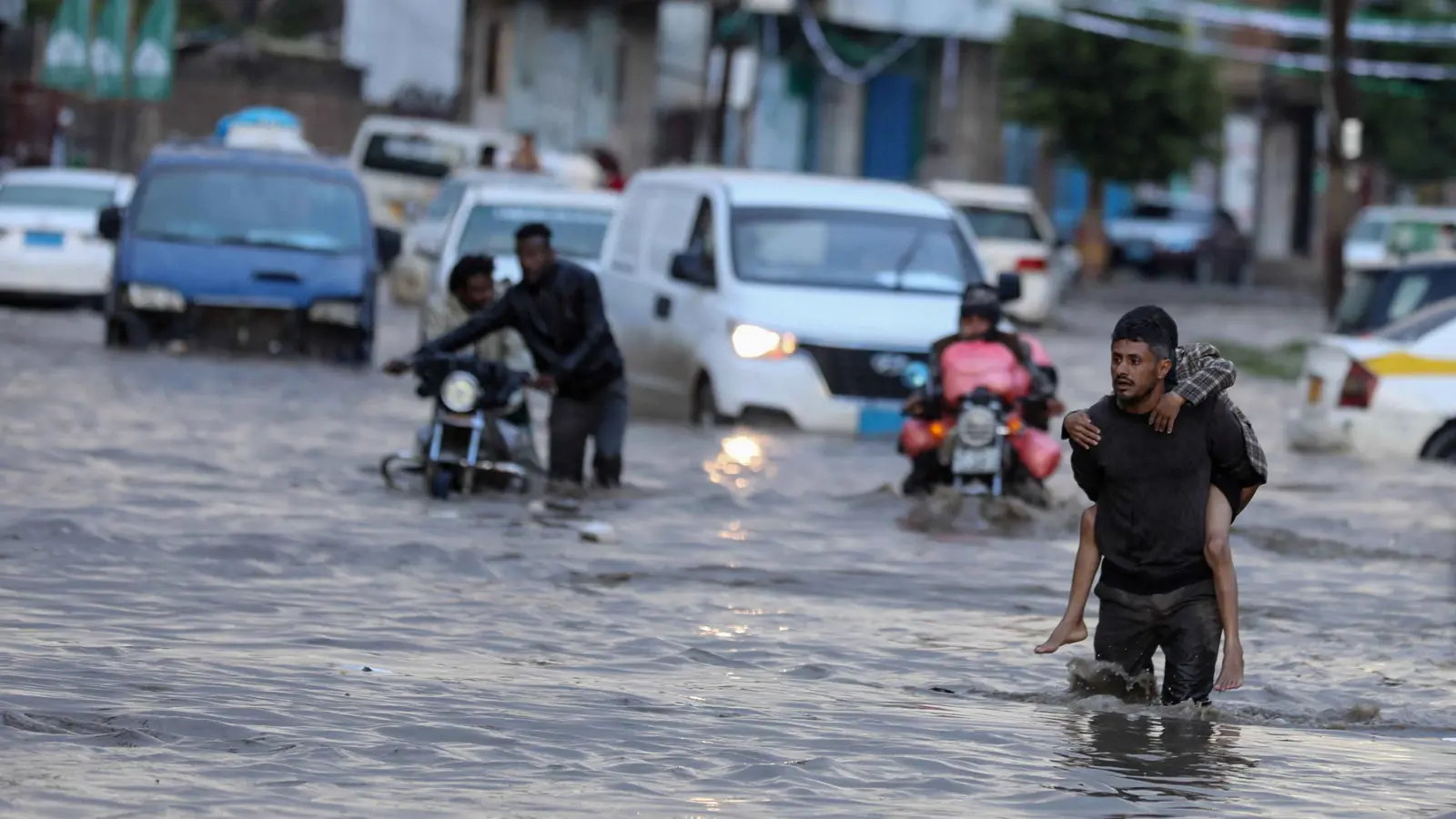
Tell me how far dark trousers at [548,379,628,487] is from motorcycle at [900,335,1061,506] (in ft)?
4.54

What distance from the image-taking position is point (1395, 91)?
59031 millimetres

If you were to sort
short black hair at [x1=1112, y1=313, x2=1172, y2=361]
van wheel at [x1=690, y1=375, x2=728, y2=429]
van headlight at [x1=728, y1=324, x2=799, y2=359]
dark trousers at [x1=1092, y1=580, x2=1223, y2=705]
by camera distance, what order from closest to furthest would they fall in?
short black hair at [x1=1112, y1=313, x2=1172, y2=361] → dark trousers at [x1=1092, y1=580, x2=1223, y2=705] → van headlight at [x1=728, y1=324, x2=799, y2=359] → van wheel at [x1=690, y1=375, x2=728, y2=429]

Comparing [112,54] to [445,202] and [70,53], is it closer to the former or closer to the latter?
[70,53]

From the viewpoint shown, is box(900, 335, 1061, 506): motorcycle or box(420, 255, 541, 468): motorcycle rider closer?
box(900, 335, 1061, 506): motorcycle

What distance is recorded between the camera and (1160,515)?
8.03 m

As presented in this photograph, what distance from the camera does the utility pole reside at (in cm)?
3559

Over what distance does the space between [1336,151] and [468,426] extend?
78.9ft

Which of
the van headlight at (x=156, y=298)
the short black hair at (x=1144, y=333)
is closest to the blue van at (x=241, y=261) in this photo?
the van headlight at (x=156, y=298)

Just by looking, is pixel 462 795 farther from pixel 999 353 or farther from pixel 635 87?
pixel 635 87

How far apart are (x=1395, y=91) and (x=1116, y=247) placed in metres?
6.62

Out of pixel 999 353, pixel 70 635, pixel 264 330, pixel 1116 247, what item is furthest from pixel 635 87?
pixel 70 635

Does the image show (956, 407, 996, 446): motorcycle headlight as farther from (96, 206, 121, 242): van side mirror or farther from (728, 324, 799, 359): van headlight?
(96, 206, 121, 242): van side mirror

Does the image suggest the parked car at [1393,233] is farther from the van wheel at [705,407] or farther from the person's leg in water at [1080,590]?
the person's leg in water at [1080,590]

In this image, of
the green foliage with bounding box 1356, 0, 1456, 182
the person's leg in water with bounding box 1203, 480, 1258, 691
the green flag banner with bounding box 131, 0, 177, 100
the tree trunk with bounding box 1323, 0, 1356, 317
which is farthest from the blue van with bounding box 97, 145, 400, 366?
the green foliage with bounding box 1356, 0, 1456, 182
